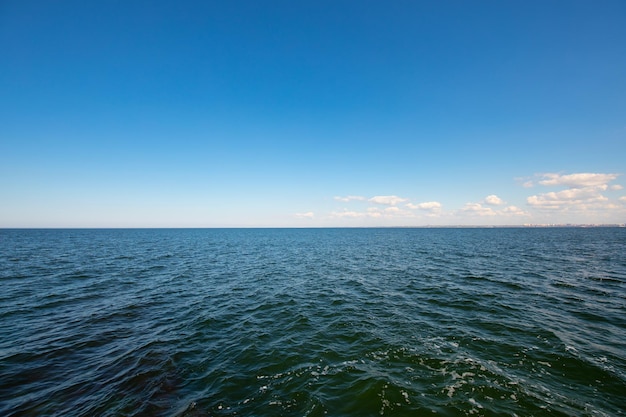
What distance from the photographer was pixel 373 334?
14.9 m

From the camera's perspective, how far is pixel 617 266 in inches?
1398

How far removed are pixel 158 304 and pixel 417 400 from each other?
2070 cm

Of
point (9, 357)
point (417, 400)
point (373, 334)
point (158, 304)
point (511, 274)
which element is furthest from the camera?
point (511, 274)

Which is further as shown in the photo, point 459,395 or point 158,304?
point 158,304

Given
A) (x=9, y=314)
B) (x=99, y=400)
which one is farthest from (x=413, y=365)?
(x=9, y=314)

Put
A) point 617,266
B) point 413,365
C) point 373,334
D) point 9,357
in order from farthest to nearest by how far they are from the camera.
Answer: point 617,266
point 373,334
point 9,357
point 413,365

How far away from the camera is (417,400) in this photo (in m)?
9.38

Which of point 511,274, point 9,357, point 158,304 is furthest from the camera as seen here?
point 511,274

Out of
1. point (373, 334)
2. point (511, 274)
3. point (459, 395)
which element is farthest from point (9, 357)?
point (511, 274)

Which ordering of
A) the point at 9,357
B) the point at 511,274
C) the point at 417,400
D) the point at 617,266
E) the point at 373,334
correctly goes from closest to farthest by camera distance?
the point at 417,400 < the point at 9,357 < the point at 373,334 < the point at 511,274 < the point at 617,266

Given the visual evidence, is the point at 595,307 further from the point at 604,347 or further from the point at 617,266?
the point at 617,266

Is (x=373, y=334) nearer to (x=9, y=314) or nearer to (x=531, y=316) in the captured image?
(x=531, y=316)

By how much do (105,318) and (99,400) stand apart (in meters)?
10.6

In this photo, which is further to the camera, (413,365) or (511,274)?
(511,274)
